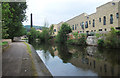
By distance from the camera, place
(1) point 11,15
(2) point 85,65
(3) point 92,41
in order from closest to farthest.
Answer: (2) point 85,65, (1) point 11,15, (3) point 92,41

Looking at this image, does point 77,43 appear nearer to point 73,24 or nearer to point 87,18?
point 87,18

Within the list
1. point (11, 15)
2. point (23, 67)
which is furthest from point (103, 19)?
point (23, 67)

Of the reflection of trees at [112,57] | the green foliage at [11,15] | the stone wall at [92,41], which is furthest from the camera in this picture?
the stone wall at [92,41]

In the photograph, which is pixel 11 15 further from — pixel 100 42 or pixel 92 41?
pixel 92 41

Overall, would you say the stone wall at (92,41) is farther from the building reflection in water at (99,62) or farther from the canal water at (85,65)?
the canal water at (85,65)

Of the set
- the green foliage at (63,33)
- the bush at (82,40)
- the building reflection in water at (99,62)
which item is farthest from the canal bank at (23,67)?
the green foliage at (63,33)

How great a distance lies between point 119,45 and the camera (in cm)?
1475

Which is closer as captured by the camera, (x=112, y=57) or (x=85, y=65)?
(x=85, y=65)

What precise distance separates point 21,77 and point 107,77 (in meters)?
3.70

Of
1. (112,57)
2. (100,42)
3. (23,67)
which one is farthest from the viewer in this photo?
(100,42)

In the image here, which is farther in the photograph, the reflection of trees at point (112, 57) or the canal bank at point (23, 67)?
the reflection of trees at point (112, 57)

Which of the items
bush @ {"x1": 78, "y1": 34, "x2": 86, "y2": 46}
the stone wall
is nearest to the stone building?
the stone wall

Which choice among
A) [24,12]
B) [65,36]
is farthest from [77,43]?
[24,12]

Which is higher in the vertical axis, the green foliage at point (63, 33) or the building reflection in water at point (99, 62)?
the green foliage at point (63, 33)
